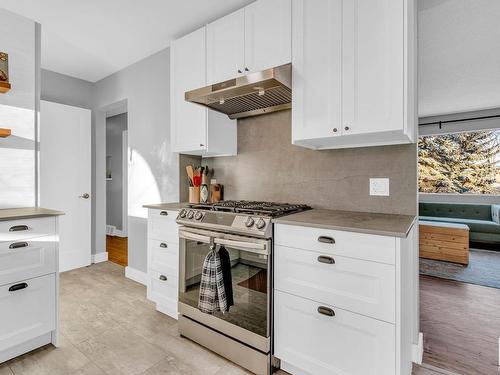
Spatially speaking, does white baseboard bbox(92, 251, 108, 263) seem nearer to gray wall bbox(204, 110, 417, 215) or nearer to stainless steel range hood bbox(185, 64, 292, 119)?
gray wall bbox(204, 110, 417, 215)

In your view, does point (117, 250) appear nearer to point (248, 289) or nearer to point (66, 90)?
point (66, 90)

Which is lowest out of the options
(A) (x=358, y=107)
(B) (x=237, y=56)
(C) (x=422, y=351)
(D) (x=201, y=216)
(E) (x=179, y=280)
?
(C) (x=422, y=351)

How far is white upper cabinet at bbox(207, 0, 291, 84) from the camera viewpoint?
1.94 meters

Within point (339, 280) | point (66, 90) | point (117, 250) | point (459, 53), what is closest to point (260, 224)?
point (339, 280)

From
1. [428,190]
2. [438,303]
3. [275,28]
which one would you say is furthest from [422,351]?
[428,190]

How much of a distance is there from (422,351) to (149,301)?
92.1 inches

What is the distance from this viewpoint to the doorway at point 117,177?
17.9 feet

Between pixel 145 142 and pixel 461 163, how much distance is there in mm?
6459

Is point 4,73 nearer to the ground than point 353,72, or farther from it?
farther from it

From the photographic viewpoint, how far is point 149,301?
2705mm

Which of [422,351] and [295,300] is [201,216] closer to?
[295,300]

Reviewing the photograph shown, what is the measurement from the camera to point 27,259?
182 cm

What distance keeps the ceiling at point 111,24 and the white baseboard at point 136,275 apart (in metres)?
2.54

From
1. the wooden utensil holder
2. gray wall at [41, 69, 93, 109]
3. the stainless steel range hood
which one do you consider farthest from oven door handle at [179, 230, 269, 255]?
gray wall at [41, 69, 93, 109]
